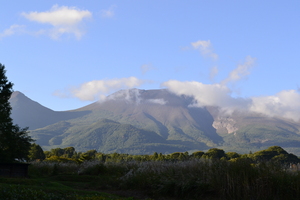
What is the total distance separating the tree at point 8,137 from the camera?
1033 inches

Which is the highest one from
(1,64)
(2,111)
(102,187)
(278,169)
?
(1,64)

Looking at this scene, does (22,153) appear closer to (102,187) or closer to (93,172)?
(93,172)

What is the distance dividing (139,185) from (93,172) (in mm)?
7177

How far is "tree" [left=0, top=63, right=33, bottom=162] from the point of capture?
26.2m

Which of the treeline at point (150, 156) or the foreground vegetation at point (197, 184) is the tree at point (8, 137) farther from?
the foreground vegetation at point (197, 184)

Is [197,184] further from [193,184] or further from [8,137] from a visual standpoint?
[8,137]

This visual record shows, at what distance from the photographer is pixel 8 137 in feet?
87.5

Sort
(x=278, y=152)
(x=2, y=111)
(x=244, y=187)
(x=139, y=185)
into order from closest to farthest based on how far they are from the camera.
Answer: (x=244, y=187) < (x=139, y=185) < (x=2, y=111) < (x=278, y=152)

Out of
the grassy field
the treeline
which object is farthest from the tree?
the grassy field

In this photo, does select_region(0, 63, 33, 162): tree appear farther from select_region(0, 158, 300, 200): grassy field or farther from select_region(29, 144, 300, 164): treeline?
select_region(0, 158, 300, 200): grassy field

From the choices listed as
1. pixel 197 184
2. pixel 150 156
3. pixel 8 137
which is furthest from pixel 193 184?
pixel 150 156

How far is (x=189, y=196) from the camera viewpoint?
1573 cm

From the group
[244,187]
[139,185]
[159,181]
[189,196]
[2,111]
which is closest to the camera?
[244,187]

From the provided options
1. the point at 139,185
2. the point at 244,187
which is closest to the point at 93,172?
the point at 139,185
